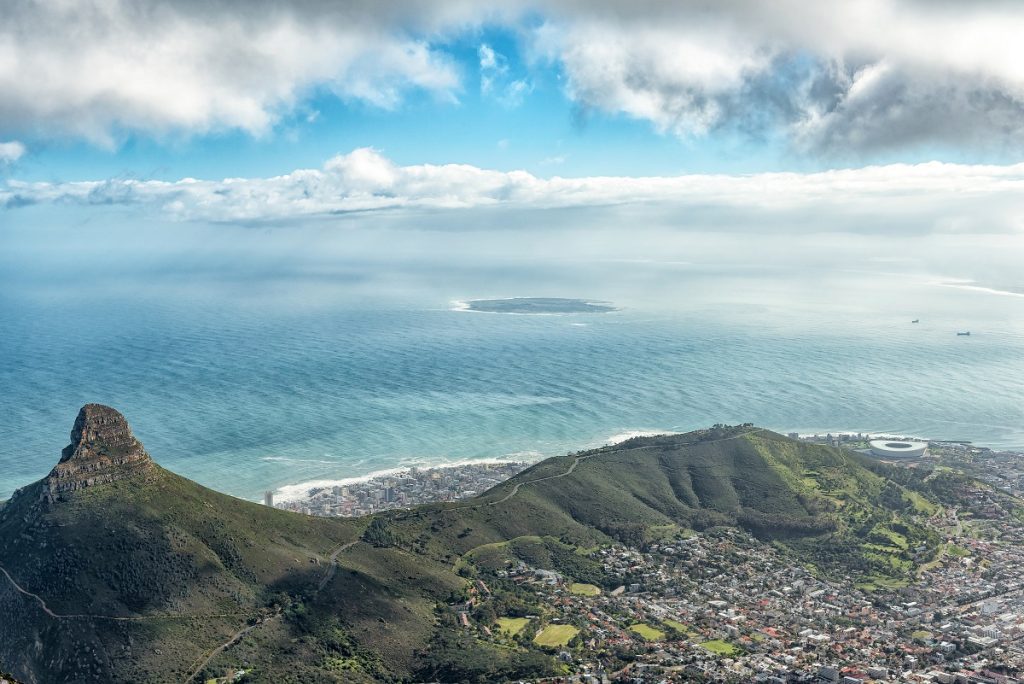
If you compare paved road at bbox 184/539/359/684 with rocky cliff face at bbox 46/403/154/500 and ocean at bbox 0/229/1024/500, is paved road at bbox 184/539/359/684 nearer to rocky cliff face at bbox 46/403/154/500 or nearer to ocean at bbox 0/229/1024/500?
rocky cliff face at bbox 46/403/154/500

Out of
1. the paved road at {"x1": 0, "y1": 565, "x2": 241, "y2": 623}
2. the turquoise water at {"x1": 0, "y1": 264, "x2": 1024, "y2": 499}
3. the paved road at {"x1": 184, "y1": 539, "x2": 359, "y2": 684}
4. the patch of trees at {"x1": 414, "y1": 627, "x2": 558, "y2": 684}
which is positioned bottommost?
the patch of trees at {"x1": 414, "y1": 627, "x2": 558, "y2": 684}

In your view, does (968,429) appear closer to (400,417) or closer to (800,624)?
(800,624)

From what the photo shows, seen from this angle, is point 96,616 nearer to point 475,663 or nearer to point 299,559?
point 299,559

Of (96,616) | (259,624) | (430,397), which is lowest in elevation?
(259,624)

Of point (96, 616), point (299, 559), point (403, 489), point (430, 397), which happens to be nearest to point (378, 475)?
point (403, 489)

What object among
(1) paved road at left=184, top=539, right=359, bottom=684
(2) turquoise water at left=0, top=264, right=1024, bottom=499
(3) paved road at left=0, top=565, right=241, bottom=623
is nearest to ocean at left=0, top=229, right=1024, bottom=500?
(2) turquoise water at left=0, top=264, right=1024, bottom=499

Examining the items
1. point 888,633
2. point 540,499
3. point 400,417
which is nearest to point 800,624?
point 888,633

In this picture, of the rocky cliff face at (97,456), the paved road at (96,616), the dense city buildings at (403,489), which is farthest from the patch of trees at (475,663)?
the dense city buildings at (403,489)
